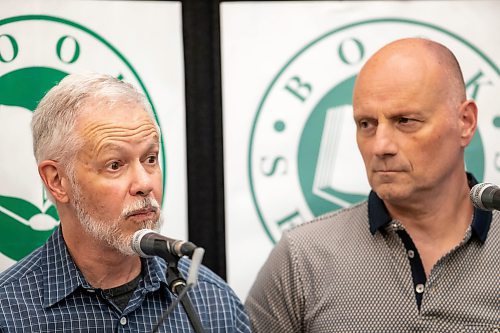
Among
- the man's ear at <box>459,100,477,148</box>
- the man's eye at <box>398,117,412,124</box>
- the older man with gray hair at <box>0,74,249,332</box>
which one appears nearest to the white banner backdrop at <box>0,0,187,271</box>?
the older man with gray hair at <box>0,74,249,332</box>

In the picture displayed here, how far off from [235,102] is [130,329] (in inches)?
43.0

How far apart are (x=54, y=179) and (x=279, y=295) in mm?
913

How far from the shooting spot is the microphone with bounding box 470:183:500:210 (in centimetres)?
250

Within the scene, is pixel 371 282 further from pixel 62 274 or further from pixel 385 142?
pixel 62 274

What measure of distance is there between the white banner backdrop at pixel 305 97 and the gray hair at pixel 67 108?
75 centimetres

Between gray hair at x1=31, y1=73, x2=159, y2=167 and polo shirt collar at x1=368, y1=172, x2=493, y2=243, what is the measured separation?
0.95 m

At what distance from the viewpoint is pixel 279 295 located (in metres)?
3.37

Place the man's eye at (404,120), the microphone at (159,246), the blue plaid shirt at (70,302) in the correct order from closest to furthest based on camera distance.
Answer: the microphone at (159,246), the blue plaid shirt at (70,302), the man's eye at (404,120)

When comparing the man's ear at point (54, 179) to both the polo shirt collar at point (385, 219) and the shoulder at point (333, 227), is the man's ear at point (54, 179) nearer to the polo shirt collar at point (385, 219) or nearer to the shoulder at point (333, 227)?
the shoulder at point (333, 227)

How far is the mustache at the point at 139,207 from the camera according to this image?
2881mm

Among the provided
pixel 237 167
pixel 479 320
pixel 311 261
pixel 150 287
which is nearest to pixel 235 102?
pixel 237 167

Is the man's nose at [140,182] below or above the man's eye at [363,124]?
below

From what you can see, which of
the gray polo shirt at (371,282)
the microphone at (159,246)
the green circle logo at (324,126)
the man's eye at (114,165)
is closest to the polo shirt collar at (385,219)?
the gray polo shirt at (371,282)

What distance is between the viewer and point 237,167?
367cm
